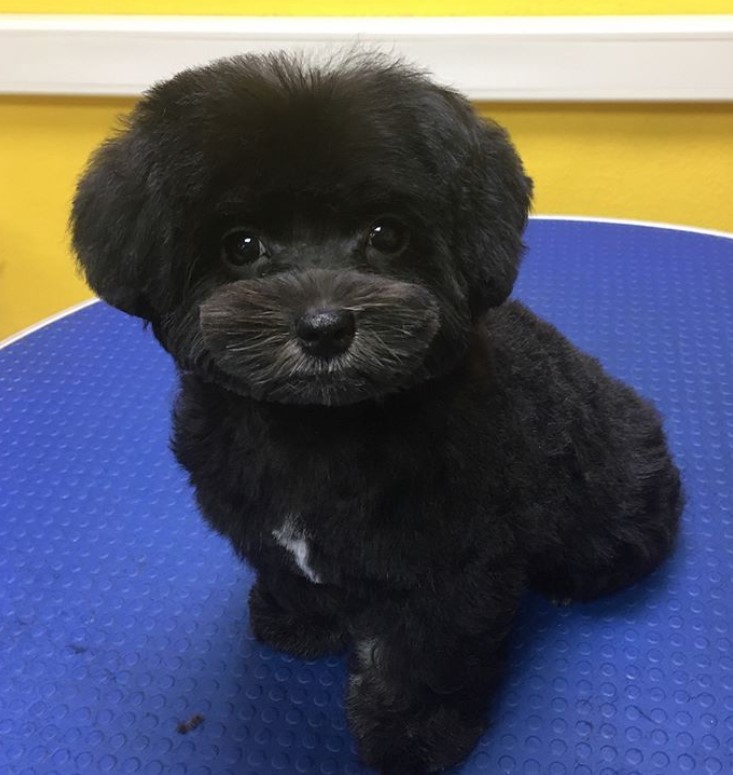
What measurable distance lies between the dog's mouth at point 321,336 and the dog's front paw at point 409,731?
410 millimetres

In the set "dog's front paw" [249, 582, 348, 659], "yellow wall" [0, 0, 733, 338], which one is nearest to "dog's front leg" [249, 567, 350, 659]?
"dog's front paw" [249, 582, 348, 659]

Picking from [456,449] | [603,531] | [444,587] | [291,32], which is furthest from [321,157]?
[291,32]

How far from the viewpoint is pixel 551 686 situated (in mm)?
920

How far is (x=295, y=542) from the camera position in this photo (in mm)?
776

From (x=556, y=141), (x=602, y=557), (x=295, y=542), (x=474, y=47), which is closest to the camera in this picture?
(x=295, y=542)

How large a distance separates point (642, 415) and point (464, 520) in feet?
1.23

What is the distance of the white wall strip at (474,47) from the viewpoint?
1628 mm

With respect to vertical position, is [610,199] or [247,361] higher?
[247,361]

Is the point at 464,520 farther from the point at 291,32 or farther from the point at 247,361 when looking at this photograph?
the point at 291,32

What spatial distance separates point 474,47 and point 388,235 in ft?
3.70

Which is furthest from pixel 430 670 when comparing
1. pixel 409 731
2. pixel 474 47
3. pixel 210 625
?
pixel 474 47

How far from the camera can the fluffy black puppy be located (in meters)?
0.64

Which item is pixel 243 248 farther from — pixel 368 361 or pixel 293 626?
pixel 293 626

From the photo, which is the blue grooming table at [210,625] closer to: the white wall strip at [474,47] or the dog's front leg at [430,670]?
the dog's front leg at [430,670]
